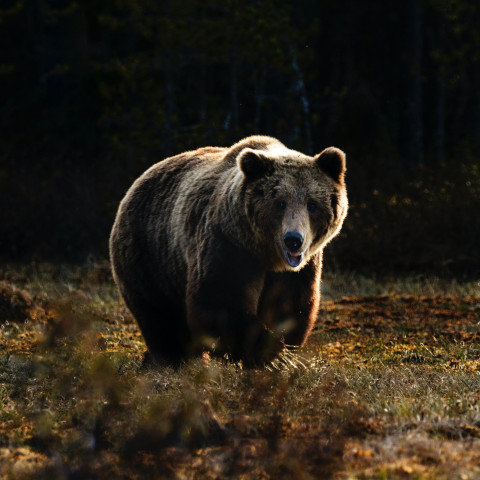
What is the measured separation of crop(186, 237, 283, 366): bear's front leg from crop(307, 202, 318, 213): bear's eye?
480 mm

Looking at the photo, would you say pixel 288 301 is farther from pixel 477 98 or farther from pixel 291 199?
pixel 477 98

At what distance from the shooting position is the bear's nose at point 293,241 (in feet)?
15.3

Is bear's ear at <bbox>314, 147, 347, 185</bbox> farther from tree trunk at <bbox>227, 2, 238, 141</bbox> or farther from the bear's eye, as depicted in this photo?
tree trunk at <bbox>227, 2, 238, 141</bbox>

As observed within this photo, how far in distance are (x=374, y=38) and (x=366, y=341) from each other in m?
17.3

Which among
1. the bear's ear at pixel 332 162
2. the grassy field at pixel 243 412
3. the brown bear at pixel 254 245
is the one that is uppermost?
the bear's ear at pixel 332 162

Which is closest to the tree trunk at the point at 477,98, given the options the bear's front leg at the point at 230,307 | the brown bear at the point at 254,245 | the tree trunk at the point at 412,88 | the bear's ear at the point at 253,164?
the tree trunk at the point at 412,88

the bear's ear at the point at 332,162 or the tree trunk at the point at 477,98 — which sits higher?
the bear's ear at the point at 332,162

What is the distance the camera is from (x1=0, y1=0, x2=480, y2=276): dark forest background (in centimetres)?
1204

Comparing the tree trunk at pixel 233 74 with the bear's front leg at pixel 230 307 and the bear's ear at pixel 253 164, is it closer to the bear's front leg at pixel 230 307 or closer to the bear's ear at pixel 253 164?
the bear's ear at pixel 253 164

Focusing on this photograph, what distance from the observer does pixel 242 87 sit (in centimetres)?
1845

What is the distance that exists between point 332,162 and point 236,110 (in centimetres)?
894

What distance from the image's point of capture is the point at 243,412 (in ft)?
13.7

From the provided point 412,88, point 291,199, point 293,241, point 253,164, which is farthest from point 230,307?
point 412,88

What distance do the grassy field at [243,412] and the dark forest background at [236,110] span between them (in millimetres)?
5301
